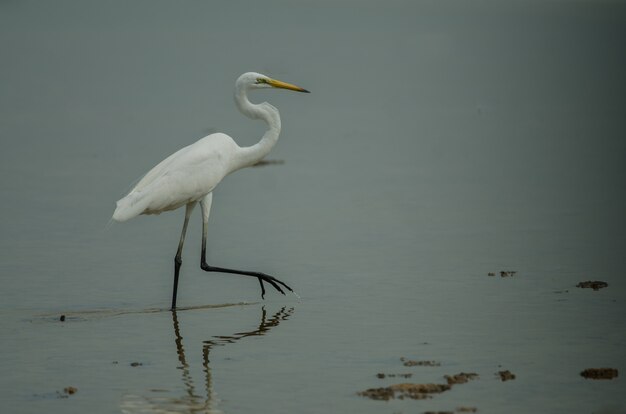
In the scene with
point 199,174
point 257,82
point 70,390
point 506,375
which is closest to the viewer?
point 70,390

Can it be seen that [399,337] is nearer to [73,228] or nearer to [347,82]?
[73,228]

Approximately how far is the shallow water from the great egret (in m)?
0.68

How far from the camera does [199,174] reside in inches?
399

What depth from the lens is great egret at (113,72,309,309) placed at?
996cm

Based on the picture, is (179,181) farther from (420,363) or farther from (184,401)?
(184,401)

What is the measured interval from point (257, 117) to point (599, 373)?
422cm

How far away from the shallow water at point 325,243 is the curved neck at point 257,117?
1084 millimetres

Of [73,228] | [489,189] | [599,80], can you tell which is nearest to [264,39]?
[599,80]

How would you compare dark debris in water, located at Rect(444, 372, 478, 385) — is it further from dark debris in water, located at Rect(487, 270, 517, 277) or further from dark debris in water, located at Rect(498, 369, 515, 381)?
dark debris in water, located at Rect(487, 270, 517, 277)

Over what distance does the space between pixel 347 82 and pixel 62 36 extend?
448 inches

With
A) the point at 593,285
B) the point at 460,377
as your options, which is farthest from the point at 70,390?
the point at 593,285

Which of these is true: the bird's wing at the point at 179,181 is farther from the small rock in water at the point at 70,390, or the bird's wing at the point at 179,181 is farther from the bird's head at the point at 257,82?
the small rock in water at the point at 70,390

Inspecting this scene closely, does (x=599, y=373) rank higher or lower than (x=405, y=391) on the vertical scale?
higher

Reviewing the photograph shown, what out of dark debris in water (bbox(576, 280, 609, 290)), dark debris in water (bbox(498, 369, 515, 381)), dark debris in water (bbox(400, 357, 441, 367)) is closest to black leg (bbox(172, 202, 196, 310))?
dark debris in water (bbox(400, 357, 441, 367))
